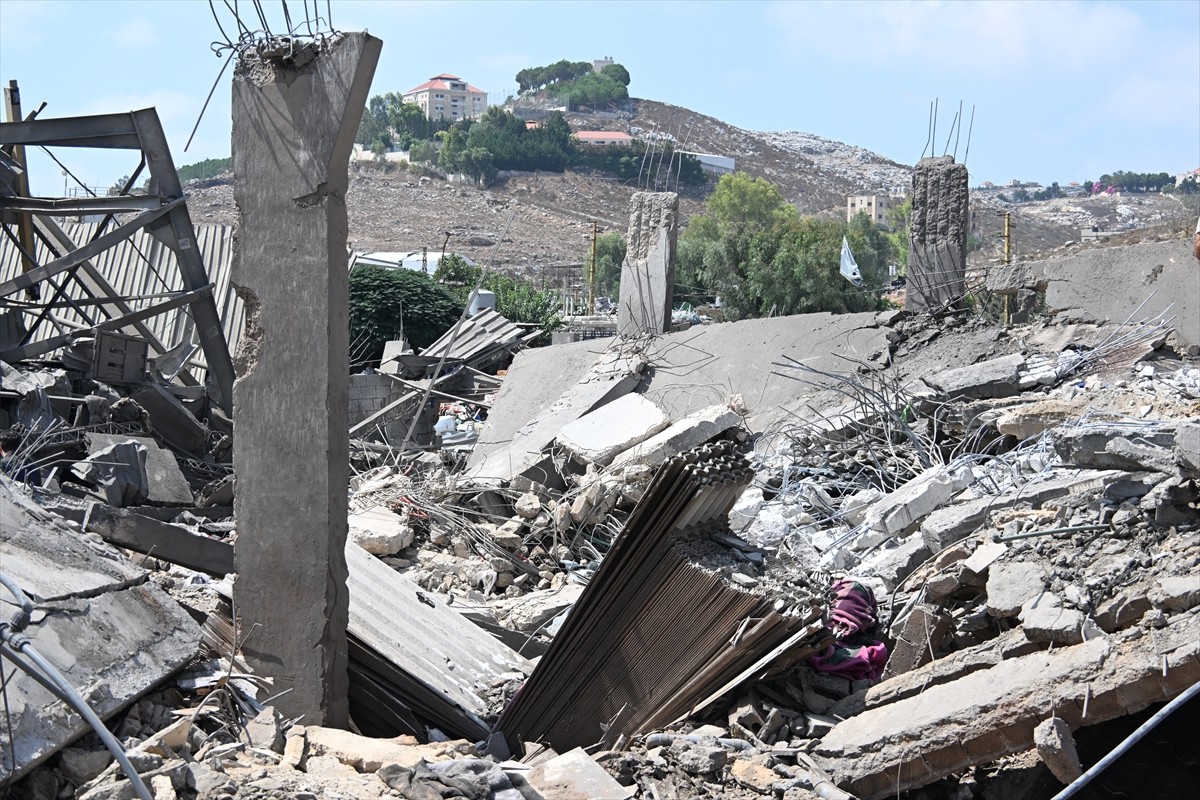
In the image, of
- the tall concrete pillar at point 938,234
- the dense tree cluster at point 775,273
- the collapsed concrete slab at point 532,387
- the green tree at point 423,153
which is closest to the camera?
the tall concrete pillar at point 938,234

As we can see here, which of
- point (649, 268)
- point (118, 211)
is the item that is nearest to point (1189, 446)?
point (649, 268)

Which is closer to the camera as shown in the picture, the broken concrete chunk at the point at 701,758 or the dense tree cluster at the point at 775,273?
the broken concrete chunk at the point at 701,758

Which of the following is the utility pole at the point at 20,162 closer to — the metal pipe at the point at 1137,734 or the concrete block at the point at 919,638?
the concrete block at the point at 919,638

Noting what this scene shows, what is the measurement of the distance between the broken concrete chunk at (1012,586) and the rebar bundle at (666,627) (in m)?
0.71

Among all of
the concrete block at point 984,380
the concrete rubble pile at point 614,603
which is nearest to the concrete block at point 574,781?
the concrete rubble pile at point 614,603

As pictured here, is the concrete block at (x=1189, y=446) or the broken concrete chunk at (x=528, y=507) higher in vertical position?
the concrete block at (x=1189, y=446)

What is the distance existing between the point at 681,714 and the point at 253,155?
9.67 ft

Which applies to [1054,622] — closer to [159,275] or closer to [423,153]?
[159,275]

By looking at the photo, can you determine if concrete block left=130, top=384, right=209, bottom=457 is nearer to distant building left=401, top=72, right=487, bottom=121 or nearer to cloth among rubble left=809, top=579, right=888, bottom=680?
cloth among rubble left=809, top=579, right=888, bottom=680

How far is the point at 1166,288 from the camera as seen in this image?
28.3ft

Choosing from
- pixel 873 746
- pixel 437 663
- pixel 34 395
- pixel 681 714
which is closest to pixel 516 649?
pixel 437 663

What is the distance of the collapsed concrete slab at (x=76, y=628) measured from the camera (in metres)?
3.30

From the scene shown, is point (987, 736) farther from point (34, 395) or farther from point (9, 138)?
point (9, 138)

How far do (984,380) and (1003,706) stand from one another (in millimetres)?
4372
